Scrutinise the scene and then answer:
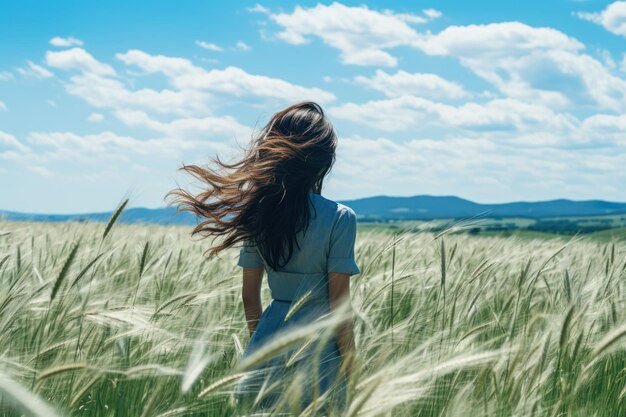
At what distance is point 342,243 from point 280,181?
289 millimetres

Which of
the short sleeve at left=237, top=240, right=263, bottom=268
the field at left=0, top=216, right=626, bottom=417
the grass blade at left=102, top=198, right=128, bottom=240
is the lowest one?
the field at left=0, top=216, right=626, bottom=417

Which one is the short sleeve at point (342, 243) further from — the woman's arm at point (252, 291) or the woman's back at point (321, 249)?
the woman's arm at point (252, 291)

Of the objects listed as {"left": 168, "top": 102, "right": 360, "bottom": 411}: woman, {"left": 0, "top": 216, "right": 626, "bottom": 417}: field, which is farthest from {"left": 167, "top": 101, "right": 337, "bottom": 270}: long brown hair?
{"left": 0, "top": 216, "right": 626, "bottom": 417}: field

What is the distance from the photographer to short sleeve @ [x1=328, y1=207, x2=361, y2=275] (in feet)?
7.55

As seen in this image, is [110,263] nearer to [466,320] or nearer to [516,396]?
[466,320]

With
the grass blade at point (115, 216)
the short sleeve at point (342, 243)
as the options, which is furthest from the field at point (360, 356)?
the short sleeve at point (342, 243)

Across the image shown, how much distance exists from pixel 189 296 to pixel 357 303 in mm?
539

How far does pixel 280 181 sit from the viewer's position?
7.73 ft

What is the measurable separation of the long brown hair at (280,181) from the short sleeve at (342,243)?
4.2 inches

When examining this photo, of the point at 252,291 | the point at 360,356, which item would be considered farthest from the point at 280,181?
the point at 360,356

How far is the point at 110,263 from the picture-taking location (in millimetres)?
3592

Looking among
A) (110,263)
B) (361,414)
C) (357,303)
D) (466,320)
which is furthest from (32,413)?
(110,263)

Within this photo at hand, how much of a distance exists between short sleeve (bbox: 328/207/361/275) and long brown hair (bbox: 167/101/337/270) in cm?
11

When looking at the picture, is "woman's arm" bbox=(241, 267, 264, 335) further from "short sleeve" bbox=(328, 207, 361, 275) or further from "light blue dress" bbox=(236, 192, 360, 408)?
"short sleeve" bbox=(328, 207, 361, 275)
